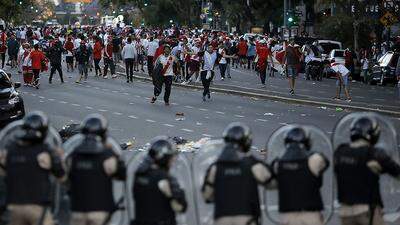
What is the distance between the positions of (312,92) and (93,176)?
23.5 m

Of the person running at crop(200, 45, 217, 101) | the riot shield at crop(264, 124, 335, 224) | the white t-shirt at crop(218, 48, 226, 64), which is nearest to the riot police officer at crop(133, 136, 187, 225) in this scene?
the riot shield at crop(264, 124, 335, 224)

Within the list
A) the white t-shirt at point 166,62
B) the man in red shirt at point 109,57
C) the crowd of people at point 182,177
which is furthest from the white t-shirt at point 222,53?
the crowd of people at point 182,177

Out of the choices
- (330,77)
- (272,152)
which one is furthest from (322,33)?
(272,152)

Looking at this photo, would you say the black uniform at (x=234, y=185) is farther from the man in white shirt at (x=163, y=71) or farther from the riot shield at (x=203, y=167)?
the man in white shirt at (x=163, y=71)

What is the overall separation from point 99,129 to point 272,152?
1.67 metres

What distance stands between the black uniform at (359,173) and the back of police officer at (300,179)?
1.06 ft

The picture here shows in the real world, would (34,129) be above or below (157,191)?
above

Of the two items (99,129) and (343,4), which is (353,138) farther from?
(343,4)

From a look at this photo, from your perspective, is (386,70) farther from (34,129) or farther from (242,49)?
(34,129)

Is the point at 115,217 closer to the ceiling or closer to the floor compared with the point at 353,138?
closer to the floor

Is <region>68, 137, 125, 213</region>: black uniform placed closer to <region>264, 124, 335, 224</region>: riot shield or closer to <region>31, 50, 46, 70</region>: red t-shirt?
<region>264, 124, 335, 224</region>: riot shield

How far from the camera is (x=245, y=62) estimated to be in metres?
46.5

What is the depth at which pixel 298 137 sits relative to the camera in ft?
25.4

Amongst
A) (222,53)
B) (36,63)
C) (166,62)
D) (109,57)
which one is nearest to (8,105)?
(166,62)
